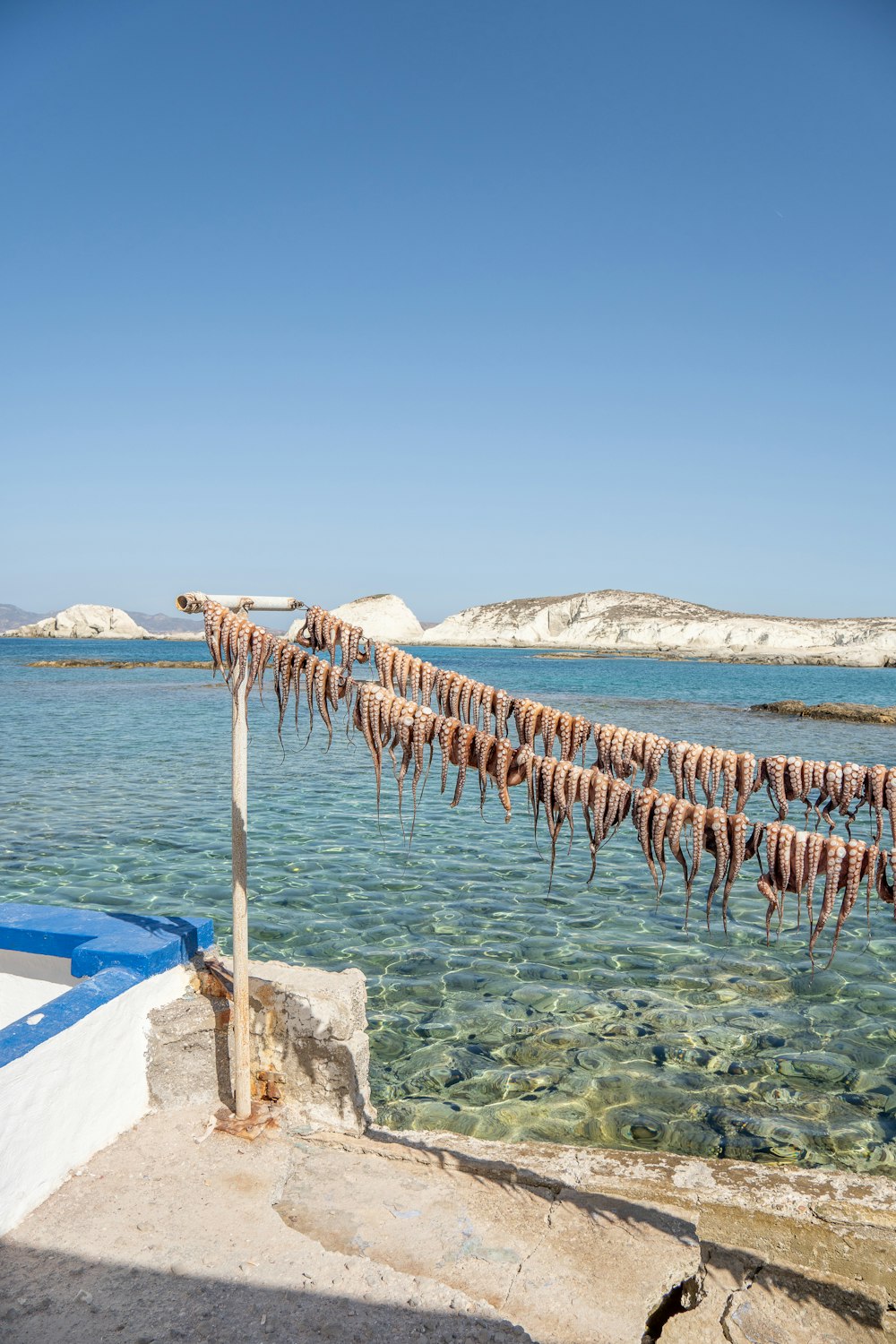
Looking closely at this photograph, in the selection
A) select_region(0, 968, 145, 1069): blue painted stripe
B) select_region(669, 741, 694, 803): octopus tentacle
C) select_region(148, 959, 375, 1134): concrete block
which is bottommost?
select_region(148, 959, 375, 1134): concrete block

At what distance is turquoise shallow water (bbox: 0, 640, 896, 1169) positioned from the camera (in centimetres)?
687

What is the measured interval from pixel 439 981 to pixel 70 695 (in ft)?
153

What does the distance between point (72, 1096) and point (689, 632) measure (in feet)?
566

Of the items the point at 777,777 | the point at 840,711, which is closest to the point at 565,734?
the point at 777,777

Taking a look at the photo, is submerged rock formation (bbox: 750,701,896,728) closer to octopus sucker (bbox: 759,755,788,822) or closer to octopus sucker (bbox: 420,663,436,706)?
octopus sucker (bbox: 759,755,788,822)

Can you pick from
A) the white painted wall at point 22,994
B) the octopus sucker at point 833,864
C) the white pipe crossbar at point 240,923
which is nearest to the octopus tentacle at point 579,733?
the octopus sucker at point 833,864

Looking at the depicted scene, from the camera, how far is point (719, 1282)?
4406mm

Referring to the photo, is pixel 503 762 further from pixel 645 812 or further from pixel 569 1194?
pixel 569 1194

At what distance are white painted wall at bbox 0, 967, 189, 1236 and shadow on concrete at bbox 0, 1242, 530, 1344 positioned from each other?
378mm

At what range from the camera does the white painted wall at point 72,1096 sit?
4.25 m

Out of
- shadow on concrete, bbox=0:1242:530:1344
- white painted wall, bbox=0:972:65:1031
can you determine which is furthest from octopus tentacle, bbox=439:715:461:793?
white painted wall, bbox=0:972:65:1031

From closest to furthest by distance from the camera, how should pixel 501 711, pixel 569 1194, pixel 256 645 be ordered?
pixel 501 711 → pixel 256 645 → pixel 569 1194

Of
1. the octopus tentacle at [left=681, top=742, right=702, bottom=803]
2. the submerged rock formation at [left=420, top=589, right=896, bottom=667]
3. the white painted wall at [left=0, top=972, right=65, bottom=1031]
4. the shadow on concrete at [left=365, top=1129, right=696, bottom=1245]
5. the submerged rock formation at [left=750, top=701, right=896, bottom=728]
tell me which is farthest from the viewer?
the submerged rock formation at [left=420, top=589, right=896, bottom=667]

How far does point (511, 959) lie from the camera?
10.1 metres
